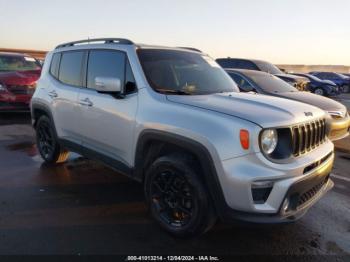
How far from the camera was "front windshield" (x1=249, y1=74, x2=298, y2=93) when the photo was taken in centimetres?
891

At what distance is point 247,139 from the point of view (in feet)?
10.3

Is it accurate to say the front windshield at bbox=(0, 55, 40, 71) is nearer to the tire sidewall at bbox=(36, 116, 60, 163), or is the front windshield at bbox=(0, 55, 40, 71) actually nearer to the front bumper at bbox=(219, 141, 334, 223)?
the tire sidewall at bbox=(36, 116, 60, 163)

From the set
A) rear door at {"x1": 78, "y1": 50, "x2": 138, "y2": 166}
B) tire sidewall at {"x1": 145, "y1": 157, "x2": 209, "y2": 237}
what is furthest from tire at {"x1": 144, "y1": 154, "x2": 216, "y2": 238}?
rear door at {"x1": 78, "y1": 50, "x2": 138, "y2": 166}

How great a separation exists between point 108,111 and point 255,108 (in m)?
1.70

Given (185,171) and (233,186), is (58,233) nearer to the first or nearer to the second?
(185,171)

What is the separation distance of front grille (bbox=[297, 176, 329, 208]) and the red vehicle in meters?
8.74

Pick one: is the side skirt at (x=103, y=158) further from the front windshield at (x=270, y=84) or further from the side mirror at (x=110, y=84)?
the front windshield at (x=270, y=84)

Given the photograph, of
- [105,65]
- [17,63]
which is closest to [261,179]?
[105,65]

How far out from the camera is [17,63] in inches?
447

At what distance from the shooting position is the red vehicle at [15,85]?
10250 millimetres

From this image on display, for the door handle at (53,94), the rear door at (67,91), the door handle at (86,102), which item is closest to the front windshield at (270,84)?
the rear door at (67,91)

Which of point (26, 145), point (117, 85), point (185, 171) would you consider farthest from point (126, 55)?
point (26, 145)

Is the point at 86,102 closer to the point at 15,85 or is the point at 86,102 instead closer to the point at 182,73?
the point at 182,73

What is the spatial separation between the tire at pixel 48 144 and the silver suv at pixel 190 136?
70 centimetres
